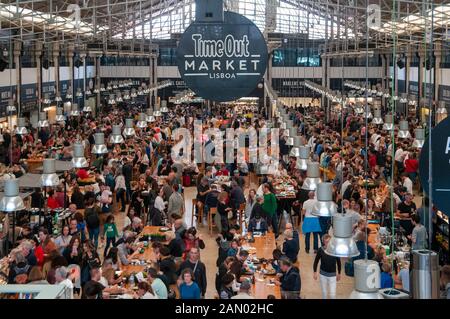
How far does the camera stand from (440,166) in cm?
414

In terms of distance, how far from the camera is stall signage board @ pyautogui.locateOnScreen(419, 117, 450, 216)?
411cm

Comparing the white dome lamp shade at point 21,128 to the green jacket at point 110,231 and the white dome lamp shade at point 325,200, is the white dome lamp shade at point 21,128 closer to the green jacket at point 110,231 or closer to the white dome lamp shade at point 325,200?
the green jacket at point 110,231

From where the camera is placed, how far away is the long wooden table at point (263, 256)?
8680mm

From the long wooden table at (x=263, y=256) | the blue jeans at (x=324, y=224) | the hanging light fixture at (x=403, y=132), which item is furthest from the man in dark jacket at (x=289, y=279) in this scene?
the hanging light fixture at (x=403, y=132)

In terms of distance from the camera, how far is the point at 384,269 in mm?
8734

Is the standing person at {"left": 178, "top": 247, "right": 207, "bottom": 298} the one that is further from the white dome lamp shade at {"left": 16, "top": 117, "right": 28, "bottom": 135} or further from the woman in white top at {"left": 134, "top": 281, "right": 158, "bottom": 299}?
the white dome lamp shade at {"left": 16, "top": 117, "right": 28, "bottom": 135}

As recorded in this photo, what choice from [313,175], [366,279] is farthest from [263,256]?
[366,279]

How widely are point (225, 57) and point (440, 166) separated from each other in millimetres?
3035

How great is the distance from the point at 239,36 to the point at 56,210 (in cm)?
730

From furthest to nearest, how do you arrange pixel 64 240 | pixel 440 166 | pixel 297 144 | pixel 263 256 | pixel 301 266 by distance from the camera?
pixel 297 144 → pixel 301 266 → pixel 263 256 → pixel 64 240 → pixel 440 166

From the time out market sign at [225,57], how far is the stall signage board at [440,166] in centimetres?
278

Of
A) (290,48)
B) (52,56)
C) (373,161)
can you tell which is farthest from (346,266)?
(290,48)

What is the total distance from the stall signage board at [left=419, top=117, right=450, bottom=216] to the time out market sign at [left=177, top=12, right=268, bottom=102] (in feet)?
9.11

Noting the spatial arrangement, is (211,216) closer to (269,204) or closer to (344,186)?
(269,204)
